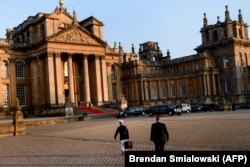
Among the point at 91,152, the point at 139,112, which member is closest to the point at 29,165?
the point at 91,152

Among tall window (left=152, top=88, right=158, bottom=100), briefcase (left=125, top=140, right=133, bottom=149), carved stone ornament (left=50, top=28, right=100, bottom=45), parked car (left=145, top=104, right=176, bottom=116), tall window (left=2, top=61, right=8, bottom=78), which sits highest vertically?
carved stone ornament (left=50, top=28, right=100, bottom=45)

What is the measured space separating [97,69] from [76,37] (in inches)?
258

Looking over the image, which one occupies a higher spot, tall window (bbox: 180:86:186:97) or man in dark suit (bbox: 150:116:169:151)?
tall window (bbox: 180:86:186:97)

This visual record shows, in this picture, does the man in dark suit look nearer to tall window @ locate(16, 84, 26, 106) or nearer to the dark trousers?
the dark trousers

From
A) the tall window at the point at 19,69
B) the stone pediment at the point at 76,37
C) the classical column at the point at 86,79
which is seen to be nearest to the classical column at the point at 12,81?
the tall window at the point at 19,69

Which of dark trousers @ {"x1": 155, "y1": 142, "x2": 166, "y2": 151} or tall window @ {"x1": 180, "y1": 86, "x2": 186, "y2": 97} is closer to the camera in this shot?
dark trousers @ {"x1": 155, "y1": 142, "x2": 166, "y2": 151}

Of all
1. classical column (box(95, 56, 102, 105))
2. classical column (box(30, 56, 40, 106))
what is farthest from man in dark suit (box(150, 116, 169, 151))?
classical column (box(30, 56, 40, 106))

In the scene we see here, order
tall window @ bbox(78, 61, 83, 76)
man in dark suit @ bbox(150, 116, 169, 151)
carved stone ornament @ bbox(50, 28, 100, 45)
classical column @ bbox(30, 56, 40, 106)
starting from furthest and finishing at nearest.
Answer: tall window @ bbox(78, 61, 83, 76) < classical column @ bbox(30, 56, 40, 106) < carved stone ornament @ bbox(50, 28, 100, 45) < man in dark suit @ bbox(150, 116, 169, 151)

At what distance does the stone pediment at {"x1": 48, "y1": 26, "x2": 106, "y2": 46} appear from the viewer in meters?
55.3

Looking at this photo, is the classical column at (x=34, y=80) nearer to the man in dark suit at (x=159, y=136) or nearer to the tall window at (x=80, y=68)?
the tall window at (x=80, y=68)

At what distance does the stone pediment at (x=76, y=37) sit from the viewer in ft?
181

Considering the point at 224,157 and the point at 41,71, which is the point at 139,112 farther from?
the point at 224,157

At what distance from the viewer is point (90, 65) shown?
61188 millimetres

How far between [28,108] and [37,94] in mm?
2871
